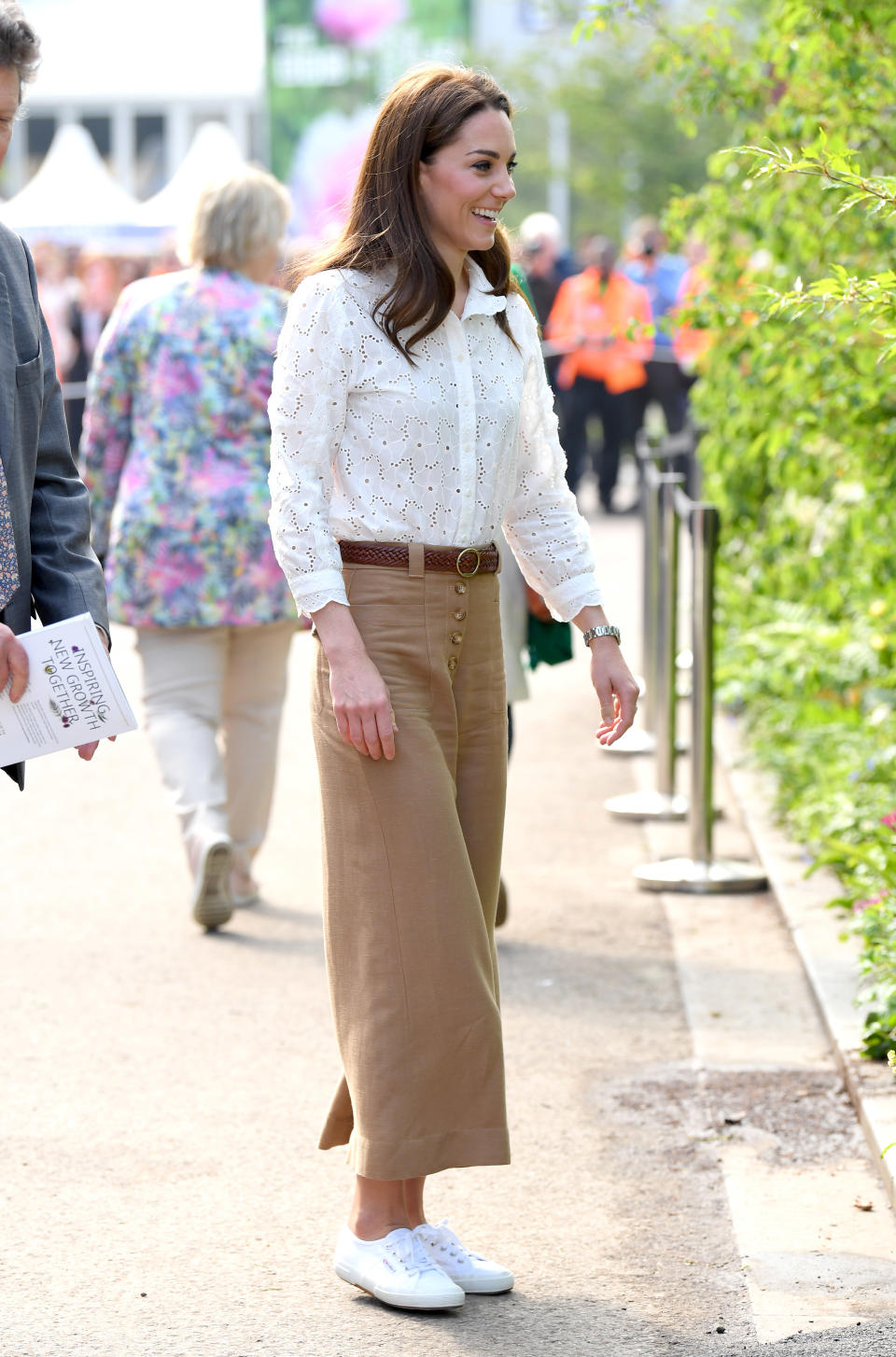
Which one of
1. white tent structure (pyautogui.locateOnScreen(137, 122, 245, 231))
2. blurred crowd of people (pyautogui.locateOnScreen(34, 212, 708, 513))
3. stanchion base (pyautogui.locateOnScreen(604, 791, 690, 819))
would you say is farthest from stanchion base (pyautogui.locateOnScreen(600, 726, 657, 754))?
white tent structure (pyautogui.locateOnScreen(137, 122, 245, 231))

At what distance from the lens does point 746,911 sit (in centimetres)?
584

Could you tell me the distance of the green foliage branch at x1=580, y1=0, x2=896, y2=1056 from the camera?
4.80 m

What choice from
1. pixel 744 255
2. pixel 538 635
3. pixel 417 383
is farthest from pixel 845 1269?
pixel 744 255

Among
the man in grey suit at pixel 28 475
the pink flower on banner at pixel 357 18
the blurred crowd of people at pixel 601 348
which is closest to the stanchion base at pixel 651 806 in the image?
the man in grey suit at pixel 28 475

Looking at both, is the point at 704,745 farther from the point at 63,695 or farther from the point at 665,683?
the point at 63,695

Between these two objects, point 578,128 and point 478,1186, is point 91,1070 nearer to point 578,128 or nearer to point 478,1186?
point 478,1186

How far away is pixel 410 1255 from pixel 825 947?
6.83ft

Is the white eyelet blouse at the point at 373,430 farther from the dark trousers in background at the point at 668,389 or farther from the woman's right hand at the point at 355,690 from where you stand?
the dark trousers in background at the point at 668,389

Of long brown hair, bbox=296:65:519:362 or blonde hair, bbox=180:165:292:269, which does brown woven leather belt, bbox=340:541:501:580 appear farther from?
blonde hair, bbox=180:165:292:269

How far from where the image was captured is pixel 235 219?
570 cm

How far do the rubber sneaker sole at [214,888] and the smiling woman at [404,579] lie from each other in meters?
2.26

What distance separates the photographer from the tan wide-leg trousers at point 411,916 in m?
3.21

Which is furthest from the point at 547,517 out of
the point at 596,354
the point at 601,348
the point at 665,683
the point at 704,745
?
the point at 596,354

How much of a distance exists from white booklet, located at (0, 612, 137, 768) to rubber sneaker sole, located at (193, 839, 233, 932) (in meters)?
2.58
